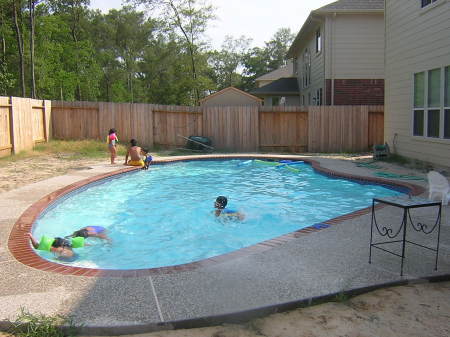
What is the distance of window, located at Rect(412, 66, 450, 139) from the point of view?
9.45m

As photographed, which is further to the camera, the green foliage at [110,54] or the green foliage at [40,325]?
the green foliage at [110,54]

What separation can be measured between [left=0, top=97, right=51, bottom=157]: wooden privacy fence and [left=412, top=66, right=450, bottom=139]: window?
1094 centimetres

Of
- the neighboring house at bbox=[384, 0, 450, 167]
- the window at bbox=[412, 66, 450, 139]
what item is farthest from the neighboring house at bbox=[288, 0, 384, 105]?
the window at bbox=[412, 66, 450, 139]

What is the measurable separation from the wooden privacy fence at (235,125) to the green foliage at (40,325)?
45.4ft

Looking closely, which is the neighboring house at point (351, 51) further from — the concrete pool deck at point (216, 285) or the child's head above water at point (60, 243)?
the child's head above water at point (60, 243)

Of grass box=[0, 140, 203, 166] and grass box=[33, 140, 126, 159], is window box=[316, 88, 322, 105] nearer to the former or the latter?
grass box=[0, 140, 203, 166]

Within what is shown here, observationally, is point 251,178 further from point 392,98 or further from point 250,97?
point 250,97

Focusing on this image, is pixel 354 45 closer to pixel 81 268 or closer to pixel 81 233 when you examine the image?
pixel 81 233

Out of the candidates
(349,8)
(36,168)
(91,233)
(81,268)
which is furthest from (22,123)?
(349,8)

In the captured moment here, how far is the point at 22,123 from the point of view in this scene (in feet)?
43.0

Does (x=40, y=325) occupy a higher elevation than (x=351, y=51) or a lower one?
lower

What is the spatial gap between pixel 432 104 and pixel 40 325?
9812 mm

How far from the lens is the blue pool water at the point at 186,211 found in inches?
249

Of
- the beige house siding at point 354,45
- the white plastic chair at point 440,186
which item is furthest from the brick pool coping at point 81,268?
the beige house siding at point 354,45
